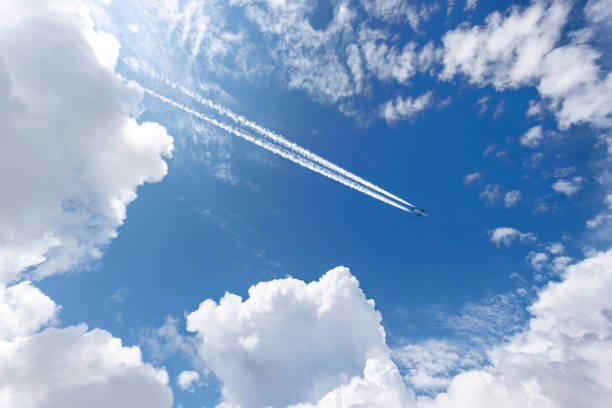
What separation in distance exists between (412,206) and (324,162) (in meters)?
30.9

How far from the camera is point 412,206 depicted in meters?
105

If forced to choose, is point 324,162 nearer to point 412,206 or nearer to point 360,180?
point 360,180

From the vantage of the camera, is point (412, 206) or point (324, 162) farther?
point (412, 206)

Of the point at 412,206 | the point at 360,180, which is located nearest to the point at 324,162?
the point at 360,180

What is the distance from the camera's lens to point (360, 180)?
96438 millimetres

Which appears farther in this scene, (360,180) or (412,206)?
(412,206)

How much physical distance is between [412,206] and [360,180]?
64.8 ft

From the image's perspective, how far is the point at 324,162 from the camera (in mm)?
92625

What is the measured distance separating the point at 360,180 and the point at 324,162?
36.8 feet
